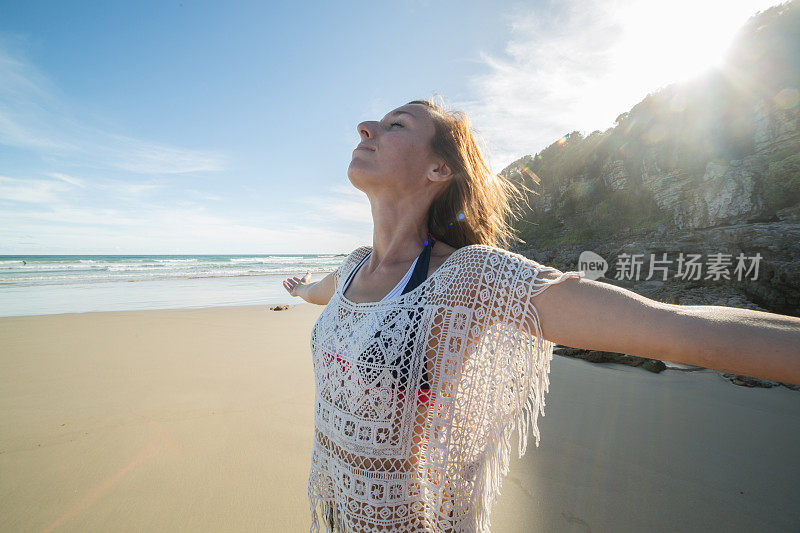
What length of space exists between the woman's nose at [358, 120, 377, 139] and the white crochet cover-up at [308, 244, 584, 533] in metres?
0.72

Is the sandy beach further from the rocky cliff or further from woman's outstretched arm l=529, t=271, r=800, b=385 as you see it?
the rocky cliff

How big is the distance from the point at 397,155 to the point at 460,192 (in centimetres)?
31

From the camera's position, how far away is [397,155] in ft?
4.58

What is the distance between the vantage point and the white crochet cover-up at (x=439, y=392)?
1.01 metres

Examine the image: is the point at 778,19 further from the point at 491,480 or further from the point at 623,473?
the point at 491,480

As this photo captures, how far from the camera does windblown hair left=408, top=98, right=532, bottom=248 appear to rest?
1.44 meters

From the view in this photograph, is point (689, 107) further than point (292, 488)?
Yes

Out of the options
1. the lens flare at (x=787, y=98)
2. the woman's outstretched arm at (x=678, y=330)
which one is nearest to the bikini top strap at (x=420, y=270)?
the woman's outstretched arm at (x=678, y=330)

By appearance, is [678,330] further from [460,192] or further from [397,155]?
[397,155]

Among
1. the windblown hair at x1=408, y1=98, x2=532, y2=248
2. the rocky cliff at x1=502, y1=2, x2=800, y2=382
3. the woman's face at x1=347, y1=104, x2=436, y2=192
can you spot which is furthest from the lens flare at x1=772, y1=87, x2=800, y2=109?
the woman's face at x1=347, y1=104, x2=436, y2=192

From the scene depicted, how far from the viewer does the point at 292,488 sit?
232 cm

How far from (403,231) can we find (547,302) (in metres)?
0.71

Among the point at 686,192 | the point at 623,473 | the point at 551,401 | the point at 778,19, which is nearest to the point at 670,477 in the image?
the point at 623,473

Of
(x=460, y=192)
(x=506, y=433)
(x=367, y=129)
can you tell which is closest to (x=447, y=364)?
(x=506, y=433)
